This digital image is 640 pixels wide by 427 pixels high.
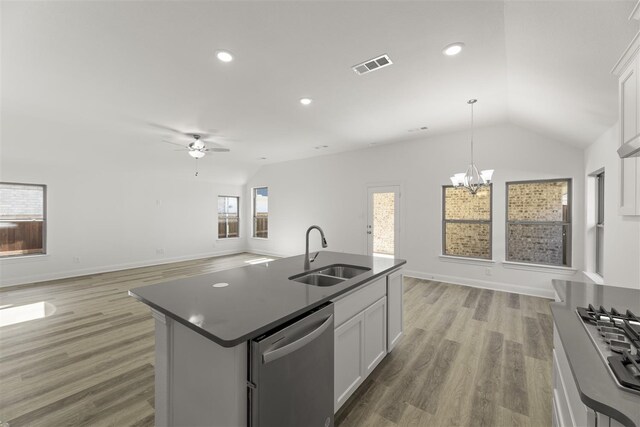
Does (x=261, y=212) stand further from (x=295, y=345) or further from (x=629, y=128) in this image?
(x=629, y=128)

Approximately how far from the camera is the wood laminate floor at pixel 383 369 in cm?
184

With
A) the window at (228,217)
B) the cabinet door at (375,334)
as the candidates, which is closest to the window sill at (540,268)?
the cabinet door at (375,334)

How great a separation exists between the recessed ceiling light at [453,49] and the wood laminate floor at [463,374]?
2910mm

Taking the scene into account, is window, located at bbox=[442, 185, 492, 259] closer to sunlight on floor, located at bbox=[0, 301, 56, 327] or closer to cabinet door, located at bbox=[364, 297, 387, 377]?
cabinet door, located at bbox=[364, 297, 387, 377]

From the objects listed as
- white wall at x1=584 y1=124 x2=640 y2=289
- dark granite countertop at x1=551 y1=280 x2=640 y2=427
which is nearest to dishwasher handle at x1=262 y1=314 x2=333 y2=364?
dark granite countertop at x1=551 y1=280 x2=640 y2=427

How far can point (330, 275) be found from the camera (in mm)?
2387

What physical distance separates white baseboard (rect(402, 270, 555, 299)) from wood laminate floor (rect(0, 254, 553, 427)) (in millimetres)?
422

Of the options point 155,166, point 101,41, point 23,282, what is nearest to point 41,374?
point 101,41

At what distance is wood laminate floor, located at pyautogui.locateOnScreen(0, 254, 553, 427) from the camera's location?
1.84 m

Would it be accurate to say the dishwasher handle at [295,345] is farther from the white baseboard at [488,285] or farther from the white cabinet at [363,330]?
the white baseboard at [488,285]

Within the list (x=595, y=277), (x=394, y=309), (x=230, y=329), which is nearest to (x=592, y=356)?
(x=230, y=329)

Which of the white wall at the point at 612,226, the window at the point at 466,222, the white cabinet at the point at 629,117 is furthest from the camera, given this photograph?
the window at the point at 466,222

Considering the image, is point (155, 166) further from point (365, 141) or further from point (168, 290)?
point (168, 290)

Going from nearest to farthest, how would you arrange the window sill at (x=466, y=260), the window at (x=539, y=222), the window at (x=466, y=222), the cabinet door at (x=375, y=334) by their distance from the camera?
the cabinet door at (x=375, y=334), the window at (x=539, y=222), the window sill at (x=466, y=260), the window at (x=466, y=222)
